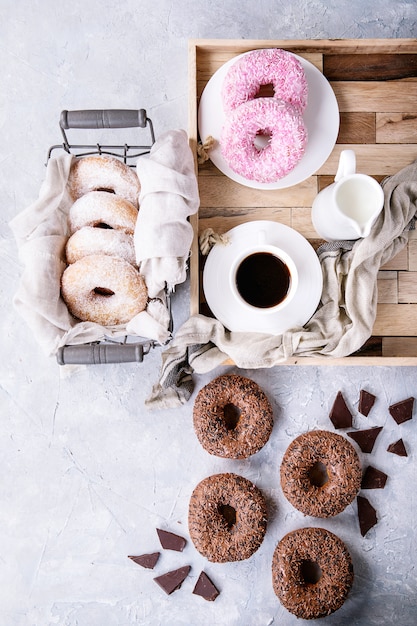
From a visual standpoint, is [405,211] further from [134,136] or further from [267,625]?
[267,625]

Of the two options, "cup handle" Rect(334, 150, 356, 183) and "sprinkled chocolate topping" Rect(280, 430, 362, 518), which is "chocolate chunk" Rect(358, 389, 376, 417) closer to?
"sprinkled chocolate topping" Rect(280, 430, 362, 518)

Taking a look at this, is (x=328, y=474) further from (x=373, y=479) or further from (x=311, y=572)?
(x=311, y=572)

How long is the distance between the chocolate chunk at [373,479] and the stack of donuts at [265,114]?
718 millimetres

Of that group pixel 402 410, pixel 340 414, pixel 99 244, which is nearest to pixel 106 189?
pixel 99 244

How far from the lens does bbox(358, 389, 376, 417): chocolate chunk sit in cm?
134

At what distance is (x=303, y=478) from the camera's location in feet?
4.25

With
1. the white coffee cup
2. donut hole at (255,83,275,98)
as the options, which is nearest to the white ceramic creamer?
the white coffee cup

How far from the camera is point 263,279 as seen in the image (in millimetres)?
1137

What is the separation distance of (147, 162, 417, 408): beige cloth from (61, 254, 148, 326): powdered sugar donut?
0.15 metres

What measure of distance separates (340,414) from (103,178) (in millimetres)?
750

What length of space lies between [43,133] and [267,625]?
4.20 feet

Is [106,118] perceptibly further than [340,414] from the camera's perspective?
No

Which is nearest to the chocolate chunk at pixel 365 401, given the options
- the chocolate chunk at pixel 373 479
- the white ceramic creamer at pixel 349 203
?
the chocolate chunk at pixel 373 479

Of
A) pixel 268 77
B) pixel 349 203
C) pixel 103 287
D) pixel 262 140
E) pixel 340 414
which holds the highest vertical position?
pixel 268 77
